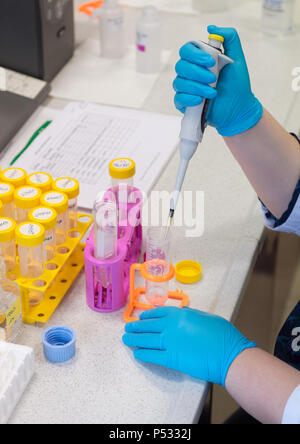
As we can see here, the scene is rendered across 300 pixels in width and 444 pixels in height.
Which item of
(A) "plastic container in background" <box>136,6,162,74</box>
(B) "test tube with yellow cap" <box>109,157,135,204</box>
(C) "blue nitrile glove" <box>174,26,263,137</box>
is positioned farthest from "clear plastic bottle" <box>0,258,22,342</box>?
(A) "plastic container in background" <box>136,6,162,74</box>

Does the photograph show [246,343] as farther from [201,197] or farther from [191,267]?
[201,197]

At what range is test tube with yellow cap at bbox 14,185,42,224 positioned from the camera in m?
0.98

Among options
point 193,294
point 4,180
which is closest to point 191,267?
point 193,294

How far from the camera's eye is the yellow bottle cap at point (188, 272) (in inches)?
41.2

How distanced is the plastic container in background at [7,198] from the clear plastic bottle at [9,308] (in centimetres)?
13

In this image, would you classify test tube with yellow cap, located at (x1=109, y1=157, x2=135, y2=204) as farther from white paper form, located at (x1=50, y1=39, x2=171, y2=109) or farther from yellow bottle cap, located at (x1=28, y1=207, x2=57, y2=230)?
white paper form, located at (x1=50, y1=39, x2=171, y2=109)

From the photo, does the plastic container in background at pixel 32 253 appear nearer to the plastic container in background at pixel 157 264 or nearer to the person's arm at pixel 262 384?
the plastic container in background at pixel 157 264

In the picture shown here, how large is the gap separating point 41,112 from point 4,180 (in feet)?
1.66

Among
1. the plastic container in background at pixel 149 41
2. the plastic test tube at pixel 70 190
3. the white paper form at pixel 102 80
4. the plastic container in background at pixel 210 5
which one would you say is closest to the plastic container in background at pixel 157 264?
Result: the plastic test tube at pixel 70 190

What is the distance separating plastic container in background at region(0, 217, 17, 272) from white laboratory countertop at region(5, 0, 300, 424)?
103mm

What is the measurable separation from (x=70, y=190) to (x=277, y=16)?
1.07 m

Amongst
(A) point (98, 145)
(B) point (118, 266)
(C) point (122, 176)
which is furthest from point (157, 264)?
(A) point (98, 145)

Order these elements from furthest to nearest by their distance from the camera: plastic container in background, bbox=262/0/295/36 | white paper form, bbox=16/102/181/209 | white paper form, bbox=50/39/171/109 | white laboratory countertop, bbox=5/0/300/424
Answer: plastic container in background, bbox=262/0/295/36
white paper form, bbox=50/39/171/109
white paper form, bbox=16/102/181/209
white laboratory countertop, bbox=5/0/300/424

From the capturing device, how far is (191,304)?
1.01 meters
